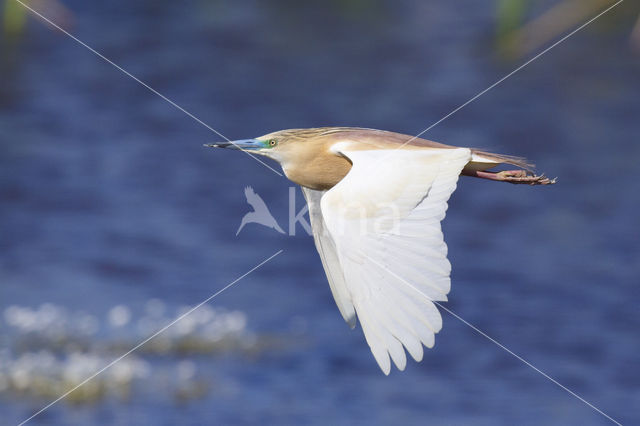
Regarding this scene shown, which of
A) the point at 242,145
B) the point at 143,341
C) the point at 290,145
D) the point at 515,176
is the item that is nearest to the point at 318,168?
the point at 290,145

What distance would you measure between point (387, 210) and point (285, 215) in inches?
229

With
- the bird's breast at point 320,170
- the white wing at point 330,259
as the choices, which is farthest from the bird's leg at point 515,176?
the white wing at point 330,259

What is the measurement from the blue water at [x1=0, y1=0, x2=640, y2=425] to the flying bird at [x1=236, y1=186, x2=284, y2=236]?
0.10 meters

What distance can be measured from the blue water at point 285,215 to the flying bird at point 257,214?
0.32 ft

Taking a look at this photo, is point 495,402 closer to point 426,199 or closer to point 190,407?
point 190,407

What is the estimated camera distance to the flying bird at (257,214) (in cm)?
984

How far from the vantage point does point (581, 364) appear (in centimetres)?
943

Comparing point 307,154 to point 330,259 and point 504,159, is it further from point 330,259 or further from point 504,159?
point 504,159

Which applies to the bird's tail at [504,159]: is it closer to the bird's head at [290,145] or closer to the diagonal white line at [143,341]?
the bird's head at [290,145]

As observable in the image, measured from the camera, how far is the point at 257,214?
10172mm

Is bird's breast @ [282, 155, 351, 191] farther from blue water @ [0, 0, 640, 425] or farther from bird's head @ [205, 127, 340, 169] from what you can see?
blue water @ [0, 0, 640, 425]

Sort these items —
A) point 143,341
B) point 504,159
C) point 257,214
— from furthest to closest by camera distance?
point 257,214, point 143,341, point 504,159

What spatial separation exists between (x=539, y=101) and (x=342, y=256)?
8573 mm

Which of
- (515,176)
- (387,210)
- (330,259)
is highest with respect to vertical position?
(515,176)
